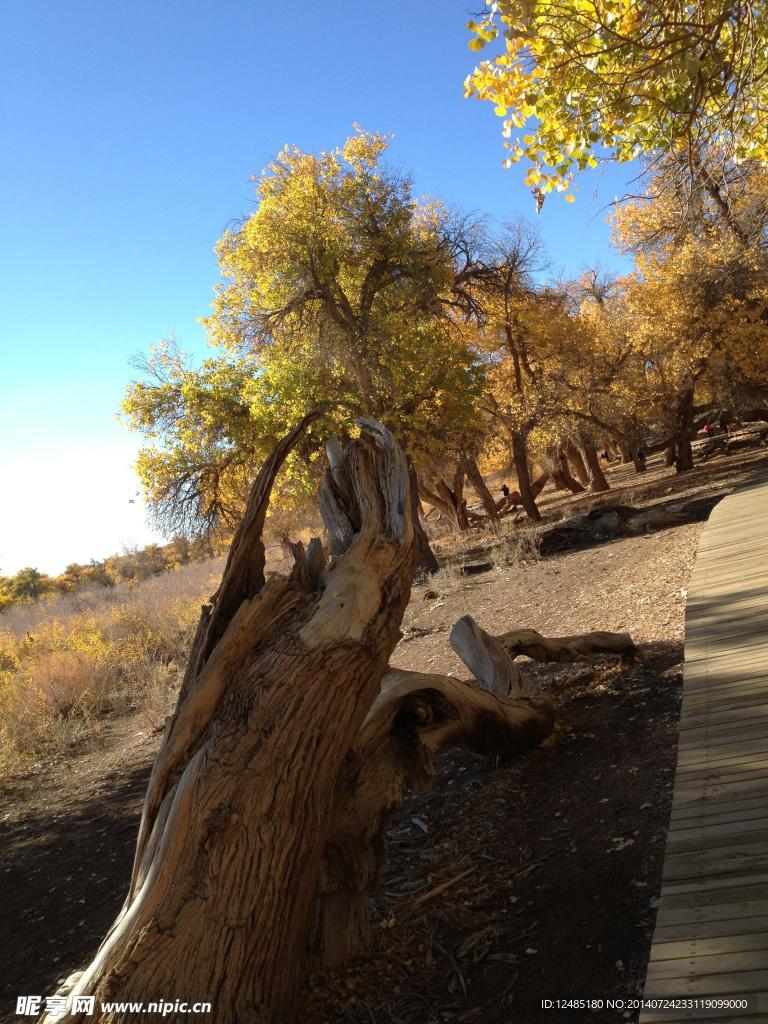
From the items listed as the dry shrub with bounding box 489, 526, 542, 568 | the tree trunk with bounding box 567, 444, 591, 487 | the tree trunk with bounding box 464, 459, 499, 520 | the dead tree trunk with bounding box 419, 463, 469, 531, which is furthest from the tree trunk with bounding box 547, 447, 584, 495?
the dry shrub with bounding box 489, 526, 542, 568

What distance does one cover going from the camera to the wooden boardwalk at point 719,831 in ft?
7.02

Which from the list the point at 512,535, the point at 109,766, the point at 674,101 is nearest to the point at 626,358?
the point at 512,535

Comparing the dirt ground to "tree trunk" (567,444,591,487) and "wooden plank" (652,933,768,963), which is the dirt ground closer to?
"wooden plank" (652,933,768,963)

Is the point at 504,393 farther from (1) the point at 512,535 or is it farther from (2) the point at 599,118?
(2) the point at 599,118

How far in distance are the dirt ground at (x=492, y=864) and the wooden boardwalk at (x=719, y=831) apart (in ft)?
1.45

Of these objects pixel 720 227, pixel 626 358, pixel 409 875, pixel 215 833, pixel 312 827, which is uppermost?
pixel 720 227

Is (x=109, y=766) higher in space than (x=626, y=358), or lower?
lower

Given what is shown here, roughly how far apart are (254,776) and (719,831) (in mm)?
1834

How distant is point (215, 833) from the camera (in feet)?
9.34

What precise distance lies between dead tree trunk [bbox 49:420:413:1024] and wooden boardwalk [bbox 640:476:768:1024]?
1.43 meters

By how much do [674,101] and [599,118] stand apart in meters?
0.57

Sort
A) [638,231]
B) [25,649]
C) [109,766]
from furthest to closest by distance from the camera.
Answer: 1. [638,231]
2. [25,649]
3. [109,766]

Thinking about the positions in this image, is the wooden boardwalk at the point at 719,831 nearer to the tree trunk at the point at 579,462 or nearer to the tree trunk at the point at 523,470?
the tree trunk at the point at 523,470

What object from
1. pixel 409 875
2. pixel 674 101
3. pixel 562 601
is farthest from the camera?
pixel 562 601
